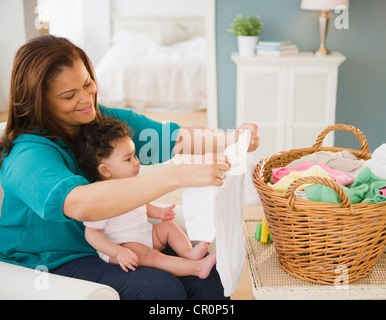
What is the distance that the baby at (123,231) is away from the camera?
138 cm

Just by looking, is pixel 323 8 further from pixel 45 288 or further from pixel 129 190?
pixel 45 288

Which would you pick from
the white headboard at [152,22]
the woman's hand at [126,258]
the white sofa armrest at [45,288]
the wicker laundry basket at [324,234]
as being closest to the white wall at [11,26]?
the woman's hand at [126,258]

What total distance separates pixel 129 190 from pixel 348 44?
2.85 m

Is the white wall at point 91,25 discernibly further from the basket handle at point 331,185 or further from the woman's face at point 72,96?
the basket handle at point 331,185

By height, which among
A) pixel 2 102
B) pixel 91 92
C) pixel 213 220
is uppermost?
pixel 91 92

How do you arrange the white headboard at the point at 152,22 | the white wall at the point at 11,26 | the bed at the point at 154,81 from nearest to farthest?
the white wall at the point at 11,26 → the bed at the point at 154,81 → the white headboard at the point at 152,22

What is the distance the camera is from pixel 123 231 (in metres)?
1.48

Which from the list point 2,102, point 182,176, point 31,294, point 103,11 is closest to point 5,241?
point 31,294

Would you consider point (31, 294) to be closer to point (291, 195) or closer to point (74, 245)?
point (74, 245)

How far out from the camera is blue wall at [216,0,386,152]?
136 inches

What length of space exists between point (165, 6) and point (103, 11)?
0.92 meters

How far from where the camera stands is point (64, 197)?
1.12 meters

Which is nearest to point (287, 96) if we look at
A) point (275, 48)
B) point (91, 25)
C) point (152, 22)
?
point (275, 48)

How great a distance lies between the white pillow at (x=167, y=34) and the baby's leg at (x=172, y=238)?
201 inches
